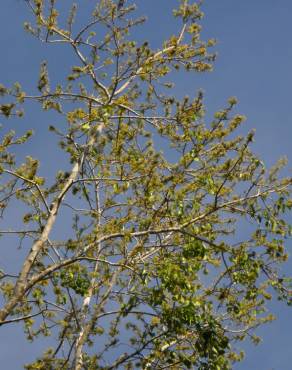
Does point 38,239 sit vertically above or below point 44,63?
below

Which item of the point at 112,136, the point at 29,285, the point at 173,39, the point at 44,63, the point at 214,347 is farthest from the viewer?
the point at 173,39

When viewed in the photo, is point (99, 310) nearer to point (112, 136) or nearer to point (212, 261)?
point (212, 261)

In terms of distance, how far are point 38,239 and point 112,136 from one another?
331 cm

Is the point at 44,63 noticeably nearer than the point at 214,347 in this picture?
No

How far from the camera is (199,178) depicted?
11.8 m

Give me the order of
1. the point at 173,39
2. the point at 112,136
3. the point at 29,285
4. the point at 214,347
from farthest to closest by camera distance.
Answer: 1. the point at 173,39
2. the point at 112,136
3. the point at 29,285
4. the point at 214,347

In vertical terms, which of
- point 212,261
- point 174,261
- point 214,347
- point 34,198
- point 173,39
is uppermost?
point 173,39

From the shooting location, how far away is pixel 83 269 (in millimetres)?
12078

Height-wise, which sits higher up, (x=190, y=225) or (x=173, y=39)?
(x=173, y=39)

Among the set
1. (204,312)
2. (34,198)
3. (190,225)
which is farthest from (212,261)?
(34,198)

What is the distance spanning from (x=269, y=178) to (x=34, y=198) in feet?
15.6

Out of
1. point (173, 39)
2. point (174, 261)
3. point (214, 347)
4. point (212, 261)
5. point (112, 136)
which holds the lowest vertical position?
point (214, 347)

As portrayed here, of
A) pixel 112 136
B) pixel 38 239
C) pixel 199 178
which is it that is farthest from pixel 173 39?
pixel 38 239

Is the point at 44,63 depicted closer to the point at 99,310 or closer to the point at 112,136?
the point at 112,136
